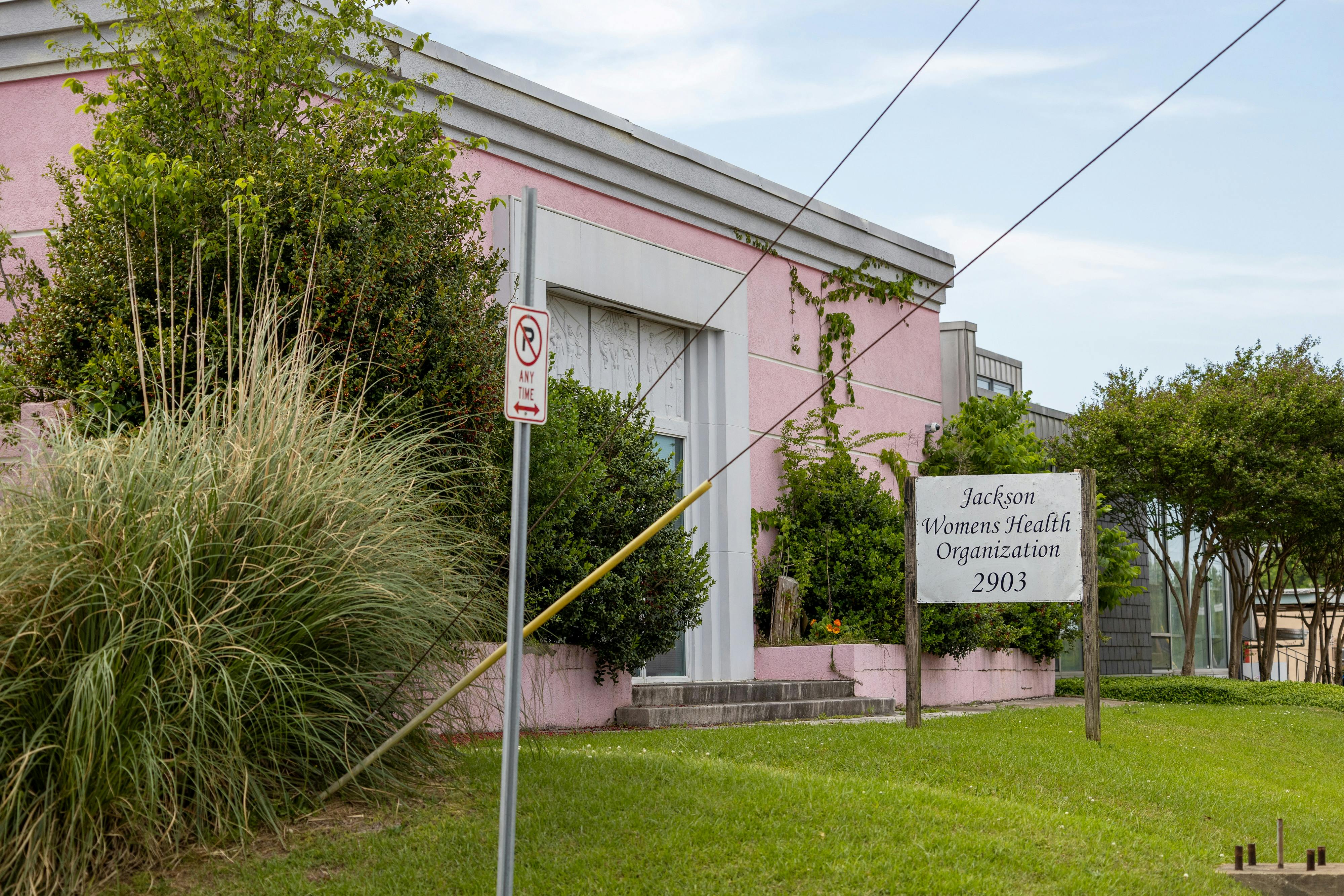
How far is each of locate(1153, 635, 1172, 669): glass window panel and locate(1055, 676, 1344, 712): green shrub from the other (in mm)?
6523

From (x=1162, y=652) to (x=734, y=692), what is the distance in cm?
1522

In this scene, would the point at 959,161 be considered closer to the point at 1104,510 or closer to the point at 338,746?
the point at 338,746

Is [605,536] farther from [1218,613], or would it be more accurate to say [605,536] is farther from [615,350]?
[1218,613]

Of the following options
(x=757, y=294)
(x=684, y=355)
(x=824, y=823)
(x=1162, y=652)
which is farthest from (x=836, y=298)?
(x=1162, y=652)

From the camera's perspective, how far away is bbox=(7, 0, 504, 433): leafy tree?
768 cm

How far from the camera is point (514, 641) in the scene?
13.2 ft

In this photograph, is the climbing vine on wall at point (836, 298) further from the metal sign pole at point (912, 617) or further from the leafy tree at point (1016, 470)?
the metal sign pole at point (912, 617)

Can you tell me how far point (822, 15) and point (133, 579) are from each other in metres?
4.26

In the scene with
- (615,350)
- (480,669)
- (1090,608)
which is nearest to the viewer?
(480,669)

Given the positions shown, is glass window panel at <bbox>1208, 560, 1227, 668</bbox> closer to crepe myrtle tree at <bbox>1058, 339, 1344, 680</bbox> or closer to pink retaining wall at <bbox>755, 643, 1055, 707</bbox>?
crepe myrtle tree at <bbox>1058, 339, 1344, 680</bbox>

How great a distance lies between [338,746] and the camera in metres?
5.28

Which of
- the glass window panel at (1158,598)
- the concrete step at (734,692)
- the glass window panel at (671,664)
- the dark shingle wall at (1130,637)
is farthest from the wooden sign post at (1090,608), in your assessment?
the glass window panel at (1158,598)

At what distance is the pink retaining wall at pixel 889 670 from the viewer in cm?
1290

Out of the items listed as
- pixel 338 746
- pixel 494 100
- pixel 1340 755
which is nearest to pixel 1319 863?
pixel 338 746
